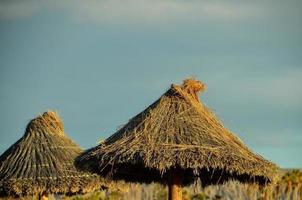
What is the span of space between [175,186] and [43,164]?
6.09m

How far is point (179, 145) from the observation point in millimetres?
11281

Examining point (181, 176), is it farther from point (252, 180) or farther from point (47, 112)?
point (47, 112)

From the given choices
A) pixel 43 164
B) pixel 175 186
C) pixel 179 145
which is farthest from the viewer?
pixel 43 164

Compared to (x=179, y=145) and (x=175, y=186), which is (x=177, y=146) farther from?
(x=175, y=186)

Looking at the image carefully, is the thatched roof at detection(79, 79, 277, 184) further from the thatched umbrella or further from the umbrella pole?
the umbrella pole

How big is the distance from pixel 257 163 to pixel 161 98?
5.68 ft

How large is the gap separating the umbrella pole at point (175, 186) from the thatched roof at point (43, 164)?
18.7ft

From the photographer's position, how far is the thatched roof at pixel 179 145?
36.8 ft

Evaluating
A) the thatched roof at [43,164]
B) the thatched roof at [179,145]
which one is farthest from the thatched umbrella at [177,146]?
the thatched roof at [43,164]

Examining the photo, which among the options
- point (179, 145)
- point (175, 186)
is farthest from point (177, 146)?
point (175, 186)

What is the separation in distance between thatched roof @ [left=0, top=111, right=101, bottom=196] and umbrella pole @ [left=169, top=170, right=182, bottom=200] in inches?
224

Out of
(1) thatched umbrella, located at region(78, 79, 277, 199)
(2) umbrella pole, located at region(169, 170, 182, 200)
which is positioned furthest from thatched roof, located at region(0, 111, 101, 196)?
(2) umbrella pole, located at region(169, 170, 182, 200)

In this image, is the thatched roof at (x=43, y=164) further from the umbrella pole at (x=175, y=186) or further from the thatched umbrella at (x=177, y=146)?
the umbrella pole at (x=175, y=186)

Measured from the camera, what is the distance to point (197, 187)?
563 inches
